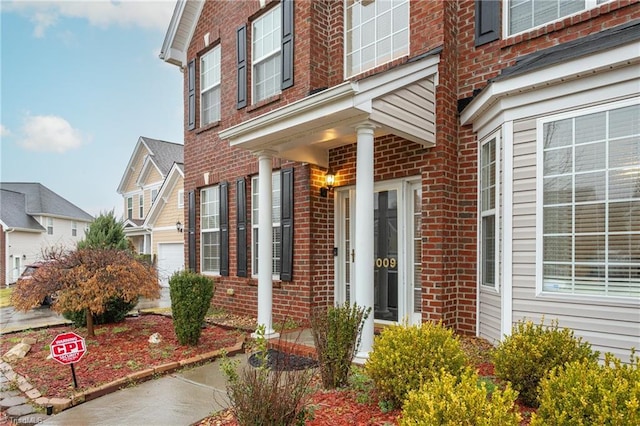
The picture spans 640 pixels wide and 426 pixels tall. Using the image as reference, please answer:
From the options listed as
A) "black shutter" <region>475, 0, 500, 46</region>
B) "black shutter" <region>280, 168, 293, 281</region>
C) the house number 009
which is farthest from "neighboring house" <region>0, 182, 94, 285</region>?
"black shutter" <region>475, 0, 500, 46</region>

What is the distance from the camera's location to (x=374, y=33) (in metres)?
6.19

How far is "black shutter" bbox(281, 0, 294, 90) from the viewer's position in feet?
22.1

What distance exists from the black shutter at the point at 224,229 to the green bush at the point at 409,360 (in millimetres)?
5525

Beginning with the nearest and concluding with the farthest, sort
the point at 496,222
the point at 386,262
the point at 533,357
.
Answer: the point at 533,357 < the point at 496,222 < the point at 386,262

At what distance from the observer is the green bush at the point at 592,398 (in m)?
1.83

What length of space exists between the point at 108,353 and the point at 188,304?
4.16ft

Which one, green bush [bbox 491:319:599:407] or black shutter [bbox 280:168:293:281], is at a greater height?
black shutter [bbox 280:168:293:281]

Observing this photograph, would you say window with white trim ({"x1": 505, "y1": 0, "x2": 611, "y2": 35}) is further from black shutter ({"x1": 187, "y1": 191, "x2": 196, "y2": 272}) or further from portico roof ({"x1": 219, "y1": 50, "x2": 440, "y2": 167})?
black shutter ({"x1": 187, "y1": 191, "x2": 196, "y2": 272})

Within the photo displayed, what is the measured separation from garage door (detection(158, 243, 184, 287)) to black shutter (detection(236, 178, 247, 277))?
8713mm

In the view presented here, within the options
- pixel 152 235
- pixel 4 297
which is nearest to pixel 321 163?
pixel 152 235

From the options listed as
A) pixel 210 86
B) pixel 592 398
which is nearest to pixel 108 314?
pixel 210 86

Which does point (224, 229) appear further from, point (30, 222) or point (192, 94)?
point (30, 222)

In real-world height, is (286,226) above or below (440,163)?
below

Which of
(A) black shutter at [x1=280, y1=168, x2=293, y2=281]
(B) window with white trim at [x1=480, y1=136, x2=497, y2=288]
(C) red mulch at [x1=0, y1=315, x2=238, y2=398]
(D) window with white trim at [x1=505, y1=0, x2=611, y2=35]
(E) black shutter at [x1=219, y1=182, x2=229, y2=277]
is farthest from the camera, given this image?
(E) black shutter at [x1=219, y1=182, x2=229, y2=277]
